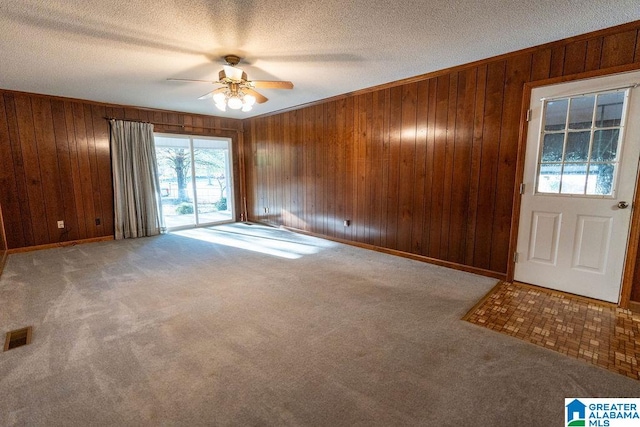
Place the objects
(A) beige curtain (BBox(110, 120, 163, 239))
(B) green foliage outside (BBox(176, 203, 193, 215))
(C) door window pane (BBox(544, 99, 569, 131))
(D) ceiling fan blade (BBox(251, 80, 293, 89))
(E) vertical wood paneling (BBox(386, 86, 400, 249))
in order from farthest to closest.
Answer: (B) green foliage outside (BBox(176, 203, 193, 215)) < (A) beige curtain (BBox(110, 120, 163, 239)) < (E) vertical wood paneling (BBox(386, 86, 400, 249)) < (D) ceiling fan blade (BBox(251, 80, 293, 89)) < (C) door window pane (BBox(544, 99, 569, 131))

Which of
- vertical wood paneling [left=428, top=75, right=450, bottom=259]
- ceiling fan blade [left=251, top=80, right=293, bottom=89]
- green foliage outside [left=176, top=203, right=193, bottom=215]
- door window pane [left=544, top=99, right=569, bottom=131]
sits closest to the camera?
door window pane [left=544, top=99, right=569, bottom=131]

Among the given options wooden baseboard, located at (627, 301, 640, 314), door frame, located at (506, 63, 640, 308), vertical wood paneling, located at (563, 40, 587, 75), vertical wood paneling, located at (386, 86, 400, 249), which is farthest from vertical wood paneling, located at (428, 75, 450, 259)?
wooden baseboard, located at (627, 301, 640, 314)

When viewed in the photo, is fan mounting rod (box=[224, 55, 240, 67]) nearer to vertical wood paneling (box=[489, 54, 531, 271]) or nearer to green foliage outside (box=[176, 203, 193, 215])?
vertical wood paneling (box=[489, 54, 531, 271])

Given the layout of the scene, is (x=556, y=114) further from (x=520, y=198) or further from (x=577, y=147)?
(x=520, y=198)

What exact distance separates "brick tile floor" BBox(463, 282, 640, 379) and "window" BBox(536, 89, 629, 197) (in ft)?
3.36

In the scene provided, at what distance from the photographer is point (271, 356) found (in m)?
1.96

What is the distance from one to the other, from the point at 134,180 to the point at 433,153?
4983 mm

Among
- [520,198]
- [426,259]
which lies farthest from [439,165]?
[426,259]

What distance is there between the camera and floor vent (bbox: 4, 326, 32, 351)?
2082 mm

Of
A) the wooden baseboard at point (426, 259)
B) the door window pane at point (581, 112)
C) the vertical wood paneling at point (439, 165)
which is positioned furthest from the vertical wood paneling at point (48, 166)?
the door window pane at point (581, 112)

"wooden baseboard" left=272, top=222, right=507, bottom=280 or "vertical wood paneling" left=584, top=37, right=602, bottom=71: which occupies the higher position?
"vertical wood paneling" left=584, top=37, right=602, bottom=71

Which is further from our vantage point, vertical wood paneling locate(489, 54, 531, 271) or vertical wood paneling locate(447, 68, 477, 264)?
→ vertical wood paneling locate(447, 68, 477, 264)

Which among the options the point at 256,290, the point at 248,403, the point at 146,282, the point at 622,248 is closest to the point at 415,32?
the point at 622,248

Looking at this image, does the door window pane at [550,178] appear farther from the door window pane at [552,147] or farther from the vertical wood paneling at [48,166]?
the vertical wood paneling at [48,166]
